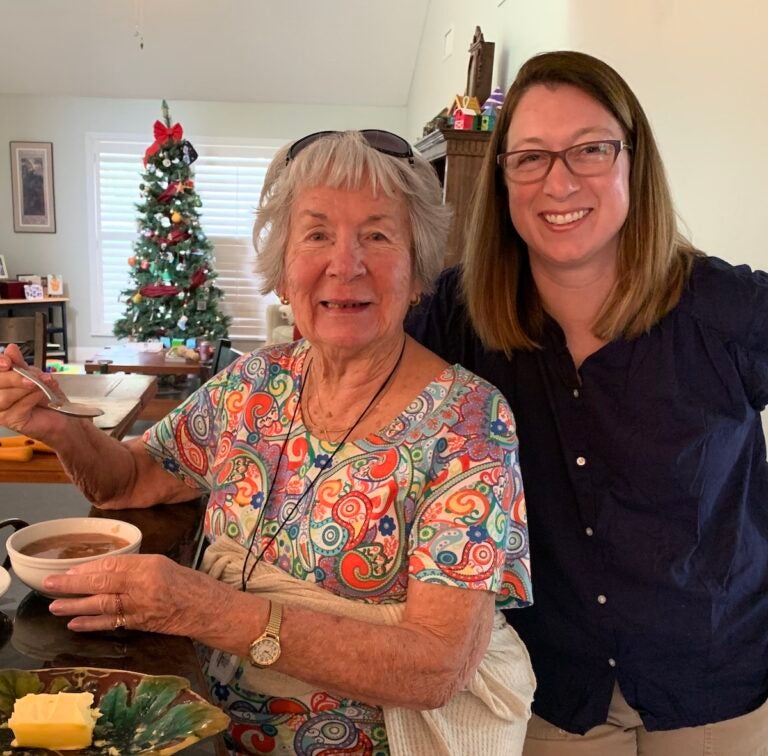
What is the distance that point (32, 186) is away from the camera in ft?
23.7

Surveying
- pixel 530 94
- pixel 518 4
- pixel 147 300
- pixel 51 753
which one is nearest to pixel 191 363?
pixel 147 300

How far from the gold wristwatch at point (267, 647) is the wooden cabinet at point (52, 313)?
6.82 meters

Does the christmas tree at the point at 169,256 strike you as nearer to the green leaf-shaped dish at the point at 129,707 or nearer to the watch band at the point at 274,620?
the watch band at the point at 274,620

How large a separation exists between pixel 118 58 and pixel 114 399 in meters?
5.66

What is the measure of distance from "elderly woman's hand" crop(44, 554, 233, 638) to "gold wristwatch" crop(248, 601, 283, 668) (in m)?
0.06

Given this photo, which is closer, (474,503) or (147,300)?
(474,503)

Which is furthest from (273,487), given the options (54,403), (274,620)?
(54,403)

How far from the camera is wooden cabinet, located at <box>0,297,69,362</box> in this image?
7.01 m

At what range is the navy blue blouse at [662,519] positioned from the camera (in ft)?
3.89

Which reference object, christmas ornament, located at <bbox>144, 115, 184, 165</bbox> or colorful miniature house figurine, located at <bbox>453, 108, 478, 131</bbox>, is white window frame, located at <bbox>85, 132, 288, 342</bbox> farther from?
colorful miniature house figurine, located at <bbox>453, 108, 478, 131</bbox>

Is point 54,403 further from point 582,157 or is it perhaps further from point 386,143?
point 582,157

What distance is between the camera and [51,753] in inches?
27.6

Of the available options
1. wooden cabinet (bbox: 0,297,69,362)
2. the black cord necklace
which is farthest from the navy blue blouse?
wooden cabinet (bbox: 0,297,69,362)

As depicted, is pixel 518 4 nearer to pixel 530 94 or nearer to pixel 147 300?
pixel 530 94
